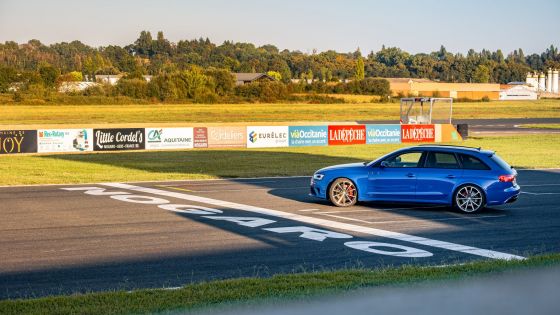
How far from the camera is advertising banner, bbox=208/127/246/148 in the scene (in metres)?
42.5

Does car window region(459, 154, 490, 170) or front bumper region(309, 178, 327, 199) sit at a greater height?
car window region(459, 154, 490, 170)

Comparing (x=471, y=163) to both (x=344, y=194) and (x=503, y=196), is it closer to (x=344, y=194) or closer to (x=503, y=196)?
(x=503, y=196)

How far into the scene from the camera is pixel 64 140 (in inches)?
1495

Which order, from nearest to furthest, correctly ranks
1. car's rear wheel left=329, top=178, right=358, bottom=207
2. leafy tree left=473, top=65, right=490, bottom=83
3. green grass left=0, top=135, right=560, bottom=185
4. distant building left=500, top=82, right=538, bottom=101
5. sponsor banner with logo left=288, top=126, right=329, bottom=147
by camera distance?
car's rear wheel left=329, top=178, right=358, bottom=207
green grass left=0, top=135, right=560, bottom=185
sponsor banner with logo left=288, top=126, right=329, bottom=147
distant building left=500, top=82, right=538, bottom=101
leafy tree left=473, top=65, right=490, bottom=83

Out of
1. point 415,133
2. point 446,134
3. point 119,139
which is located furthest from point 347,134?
point 119,139

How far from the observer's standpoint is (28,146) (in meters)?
37.5

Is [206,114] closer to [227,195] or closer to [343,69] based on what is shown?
[227,195]

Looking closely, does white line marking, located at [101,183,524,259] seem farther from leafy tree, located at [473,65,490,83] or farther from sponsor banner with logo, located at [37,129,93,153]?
leafy tree, located at [473,65,490,83]

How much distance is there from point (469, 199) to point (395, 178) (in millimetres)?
1635

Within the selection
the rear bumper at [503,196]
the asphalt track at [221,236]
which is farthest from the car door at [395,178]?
the rear bumper at [503,196]

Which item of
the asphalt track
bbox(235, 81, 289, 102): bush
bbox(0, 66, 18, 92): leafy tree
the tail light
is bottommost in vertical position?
the asphalt track

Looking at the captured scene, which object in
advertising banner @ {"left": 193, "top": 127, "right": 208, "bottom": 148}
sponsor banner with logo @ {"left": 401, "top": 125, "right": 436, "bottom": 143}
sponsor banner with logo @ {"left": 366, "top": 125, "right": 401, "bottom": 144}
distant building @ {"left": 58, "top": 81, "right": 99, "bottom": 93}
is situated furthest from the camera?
distant building @ {"left": 58, "top": 81, "right": 99, "bottom": 93}

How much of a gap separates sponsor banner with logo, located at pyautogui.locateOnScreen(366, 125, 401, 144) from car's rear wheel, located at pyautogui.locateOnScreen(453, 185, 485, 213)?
27302mm

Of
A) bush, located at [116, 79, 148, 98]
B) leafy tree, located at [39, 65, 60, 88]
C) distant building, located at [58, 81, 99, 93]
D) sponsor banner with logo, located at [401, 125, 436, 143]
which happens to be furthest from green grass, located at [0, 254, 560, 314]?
leafy tree, located at [39, 65, 60, 88]
